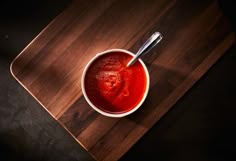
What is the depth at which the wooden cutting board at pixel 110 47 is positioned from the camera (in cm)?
122

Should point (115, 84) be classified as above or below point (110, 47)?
below

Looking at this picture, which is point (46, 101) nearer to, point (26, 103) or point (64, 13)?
point (64, 13)

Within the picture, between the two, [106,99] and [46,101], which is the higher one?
[46,101]

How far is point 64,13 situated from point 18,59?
277mm

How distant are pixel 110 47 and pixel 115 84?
0.56 ft

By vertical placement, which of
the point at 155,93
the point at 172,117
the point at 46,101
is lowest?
the point at 172,117

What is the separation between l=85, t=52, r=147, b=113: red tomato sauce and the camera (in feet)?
3.82

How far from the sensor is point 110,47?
1227 millimetres

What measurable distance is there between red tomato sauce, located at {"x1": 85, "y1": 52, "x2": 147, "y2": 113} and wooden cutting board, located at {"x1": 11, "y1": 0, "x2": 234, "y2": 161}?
0.27ft

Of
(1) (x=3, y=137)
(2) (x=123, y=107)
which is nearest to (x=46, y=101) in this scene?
(2) (x=123, y=107)

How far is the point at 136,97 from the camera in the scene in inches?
46.0

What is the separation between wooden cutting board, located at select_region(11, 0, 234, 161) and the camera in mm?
1223

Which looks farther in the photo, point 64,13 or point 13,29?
point 13,29

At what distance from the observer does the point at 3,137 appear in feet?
5.49
